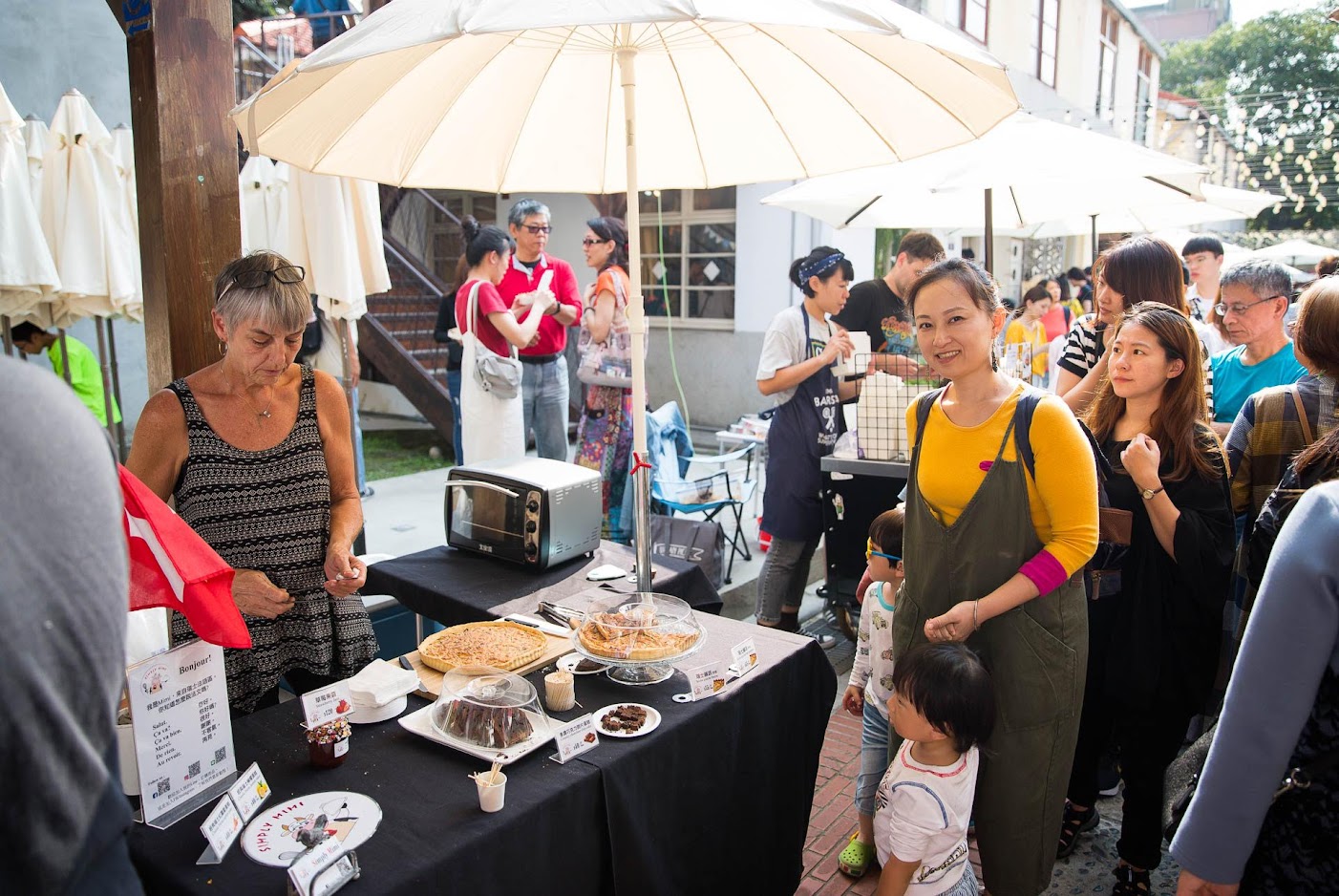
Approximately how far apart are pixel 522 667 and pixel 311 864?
2.87ft

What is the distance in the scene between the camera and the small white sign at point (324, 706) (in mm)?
1942

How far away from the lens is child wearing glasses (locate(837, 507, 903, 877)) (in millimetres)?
2934

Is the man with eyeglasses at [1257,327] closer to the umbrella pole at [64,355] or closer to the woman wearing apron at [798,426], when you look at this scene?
the woman wearing apron at [798,426]

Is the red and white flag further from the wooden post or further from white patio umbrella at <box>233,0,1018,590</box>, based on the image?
the wooden post

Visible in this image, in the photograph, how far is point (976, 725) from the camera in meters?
2.27

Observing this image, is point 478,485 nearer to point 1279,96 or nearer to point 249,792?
point 249,792

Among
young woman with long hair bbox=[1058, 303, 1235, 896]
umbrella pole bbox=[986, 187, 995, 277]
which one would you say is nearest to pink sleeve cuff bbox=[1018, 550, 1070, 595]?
young woman with long hair bbox=[1058, 303, 1235, 896]

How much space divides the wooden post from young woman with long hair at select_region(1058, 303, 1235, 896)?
295 cm

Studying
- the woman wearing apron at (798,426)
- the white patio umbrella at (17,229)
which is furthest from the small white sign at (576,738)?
the white patio umbrella at (17,229)

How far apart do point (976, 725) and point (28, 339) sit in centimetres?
629

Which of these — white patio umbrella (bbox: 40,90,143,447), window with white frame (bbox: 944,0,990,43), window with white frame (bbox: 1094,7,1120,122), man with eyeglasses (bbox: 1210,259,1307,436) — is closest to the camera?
man with eyeglasses (bbox: 1210,259,1307,436)

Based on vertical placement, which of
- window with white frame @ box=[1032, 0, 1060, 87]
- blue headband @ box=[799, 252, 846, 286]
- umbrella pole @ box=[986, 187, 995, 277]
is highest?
window with white frame @ box=[1032, 0, 1060, 87]

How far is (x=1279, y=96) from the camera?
32.5 m

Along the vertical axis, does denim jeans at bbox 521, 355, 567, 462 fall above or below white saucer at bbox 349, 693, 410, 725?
above
